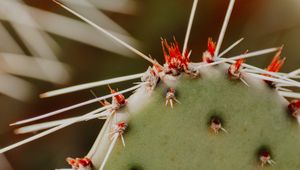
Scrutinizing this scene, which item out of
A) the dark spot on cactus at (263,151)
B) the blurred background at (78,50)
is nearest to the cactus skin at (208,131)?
the dark spot on cactus at (263,151)

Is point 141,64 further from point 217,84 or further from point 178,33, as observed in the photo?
point 217,84

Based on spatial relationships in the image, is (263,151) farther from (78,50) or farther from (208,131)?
(78,50)

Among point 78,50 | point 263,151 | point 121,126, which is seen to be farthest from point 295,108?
point 78,50

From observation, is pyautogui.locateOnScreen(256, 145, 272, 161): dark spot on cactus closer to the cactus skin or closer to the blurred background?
the cactus skin

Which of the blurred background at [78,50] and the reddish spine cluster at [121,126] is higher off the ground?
the blurred background at [78,50]

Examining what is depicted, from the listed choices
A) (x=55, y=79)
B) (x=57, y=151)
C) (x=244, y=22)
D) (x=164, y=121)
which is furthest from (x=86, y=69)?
(x=164, y=121)

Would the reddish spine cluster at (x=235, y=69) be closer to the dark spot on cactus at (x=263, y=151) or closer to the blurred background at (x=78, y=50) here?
the dark spot on cactus at (x=263, y=151)

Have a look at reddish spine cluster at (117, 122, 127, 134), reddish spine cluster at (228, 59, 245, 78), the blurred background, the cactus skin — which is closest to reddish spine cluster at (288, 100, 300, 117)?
the cactus skin
